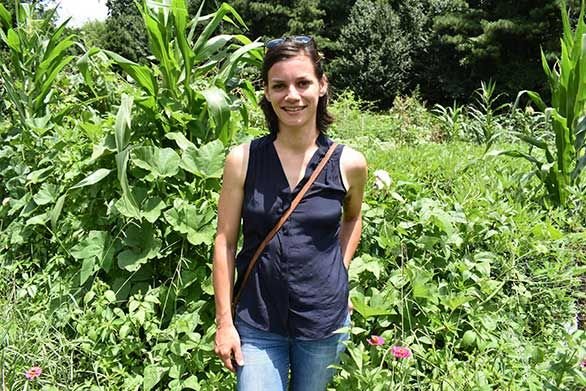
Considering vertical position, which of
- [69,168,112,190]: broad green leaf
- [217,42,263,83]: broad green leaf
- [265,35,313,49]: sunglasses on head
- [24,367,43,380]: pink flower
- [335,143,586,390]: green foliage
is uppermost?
[265,35,313,49]: sunglasses on head

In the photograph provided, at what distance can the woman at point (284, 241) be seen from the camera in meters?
1.66

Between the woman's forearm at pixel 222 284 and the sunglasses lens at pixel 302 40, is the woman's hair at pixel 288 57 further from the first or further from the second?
the woman's forearm at pixel 222 284

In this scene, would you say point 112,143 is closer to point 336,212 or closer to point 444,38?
point 336,212

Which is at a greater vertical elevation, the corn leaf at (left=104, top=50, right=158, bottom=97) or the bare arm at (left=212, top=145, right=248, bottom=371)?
the corn leaf at (left=104, top=50, right=158, bottom=97)

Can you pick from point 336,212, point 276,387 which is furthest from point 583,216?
point 276,387

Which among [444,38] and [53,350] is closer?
[53,350]

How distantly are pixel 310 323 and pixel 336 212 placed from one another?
34 centimetres

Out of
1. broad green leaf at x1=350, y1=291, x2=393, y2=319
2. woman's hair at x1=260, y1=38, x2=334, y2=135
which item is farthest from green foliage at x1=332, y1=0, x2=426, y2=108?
woman's hair at x1=260, y1=38, x2=334, y2=135

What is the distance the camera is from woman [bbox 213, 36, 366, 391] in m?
1.66

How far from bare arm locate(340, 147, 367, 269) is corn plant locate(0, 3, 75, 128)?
2.25 metres

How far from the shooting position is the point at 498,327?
2277mm

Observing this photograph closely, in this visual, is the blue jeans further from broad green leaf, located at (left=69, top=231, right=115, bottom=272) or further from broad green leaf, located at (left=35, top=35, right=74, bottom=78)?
broad green leaf, located at (left=35, top=35, right=74, bottom=78)

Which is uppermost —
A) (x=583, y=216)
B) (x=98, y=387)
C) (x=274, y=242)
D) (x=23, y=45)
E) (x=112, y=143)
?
(x=23, y=45)

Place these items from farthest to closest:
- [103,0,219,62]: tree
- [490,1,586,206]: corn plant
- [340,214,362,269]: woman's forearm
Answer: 1. [103,0,219,62]: tree
2. [490,1,586,206]: corn plant
3. [340,214,362,269]: woman's forearm
